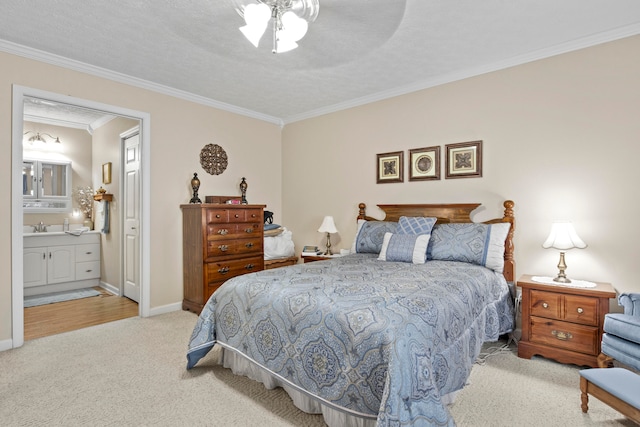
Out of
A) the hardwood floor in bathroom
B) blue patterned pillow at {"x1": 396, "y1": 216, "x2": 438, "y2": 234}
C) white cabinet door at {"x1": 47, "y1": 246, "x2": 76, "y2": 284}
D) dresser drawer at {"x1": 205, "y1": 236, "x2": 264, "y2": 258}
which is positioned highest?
blue patterned pillow at {"x1": 396, "y1": 216, "x2": 438, "y2": 234}

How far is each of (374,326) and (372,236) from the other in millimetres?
2099

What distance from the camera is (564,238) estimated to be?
8.59 ft

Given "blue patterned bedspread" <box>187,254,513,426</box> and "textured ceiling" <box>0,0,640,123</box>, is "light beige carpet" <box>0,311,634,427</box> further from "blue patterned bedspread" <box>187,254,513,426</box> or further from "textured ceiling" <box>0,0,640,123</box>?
"textured ceiling" <box>0,0,640,123</box>

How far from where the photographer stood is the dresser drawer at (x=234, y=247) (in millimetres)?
3713

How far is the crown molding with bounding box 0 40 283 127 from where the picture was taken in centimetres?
287

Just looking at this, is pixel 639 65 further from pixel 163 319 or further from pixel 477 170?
pixel 163 319

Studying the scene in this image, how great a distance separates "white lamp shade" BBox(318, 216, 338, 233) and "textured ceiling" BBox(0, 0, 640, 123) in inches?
63.8

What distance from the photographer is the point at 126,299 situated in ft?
15.0

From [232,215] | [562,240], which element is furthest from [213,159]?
[562,240]

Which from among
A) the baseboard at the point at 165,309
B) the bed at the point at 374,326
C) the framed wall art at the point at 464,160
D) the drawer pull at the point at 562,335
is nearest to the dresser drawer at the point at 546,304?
the drawer pull at the point at 562,335

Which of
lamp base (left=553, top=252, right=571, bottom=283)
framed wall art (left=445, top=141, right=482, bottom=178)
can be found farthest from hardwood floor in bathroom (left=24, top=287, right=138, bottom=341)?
lamp base (left=553, top=252, right=571, bottom=283)

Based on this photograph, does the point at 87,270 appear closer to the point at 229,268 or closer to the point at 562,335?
the point at 229,268

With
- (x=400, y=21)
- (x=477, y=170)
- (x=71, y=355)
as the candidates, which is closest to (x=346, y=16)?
(x=400, y=21)

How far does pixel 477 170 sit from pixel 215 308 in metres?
2.78
